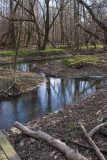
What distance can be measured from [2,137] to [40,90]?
7.26m

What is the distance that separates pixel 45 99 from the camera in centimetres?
1027

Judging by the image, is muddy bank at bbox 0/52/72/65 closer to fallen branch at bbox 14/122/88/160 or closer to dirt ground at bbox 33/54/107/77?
dirt ground at bbox 33/54/107/77

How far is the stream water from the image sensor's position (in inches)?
319

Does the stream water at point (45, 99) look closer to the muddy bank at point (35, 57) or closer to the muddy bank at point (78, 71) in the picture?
the muddy bank at point (78, 71)

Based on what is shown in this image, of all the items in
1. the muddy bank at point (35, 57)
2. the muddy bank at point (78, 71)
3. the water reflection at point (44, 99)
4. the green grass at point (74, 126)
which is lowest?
the water reflection at point (44, 99)

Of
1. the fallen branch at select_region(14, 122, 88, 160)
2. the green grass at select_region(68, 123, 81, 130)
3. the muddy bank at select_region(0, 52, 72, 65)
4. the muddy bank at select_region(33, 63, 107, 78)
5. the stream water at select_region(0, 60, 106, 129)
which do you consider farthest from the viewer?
the muddy bank at select_region(0, 52, 72, 65)

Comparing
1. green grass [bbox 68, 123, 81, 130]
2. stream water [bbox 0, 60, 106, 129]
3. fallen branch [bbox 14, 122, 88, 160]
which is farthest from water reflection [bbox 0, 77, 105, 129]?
green grass [bbox 68, 123, 81, 130]

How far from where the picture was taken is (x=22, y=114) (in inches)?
325

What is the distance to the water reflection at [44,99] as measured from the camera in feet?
26.6

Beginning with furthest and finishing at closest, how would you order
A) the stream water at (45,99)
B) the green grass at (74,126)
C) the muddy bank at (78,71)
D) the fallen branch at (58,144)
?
the muddy bank at (78,71), the stream water at (45,99), the green grass at (74,126), the fallen branch at (58,144)

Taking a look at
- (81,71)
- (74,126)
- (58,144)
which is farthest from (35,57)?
(58,144)

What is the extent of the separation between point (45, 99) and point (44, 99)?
0.17ft

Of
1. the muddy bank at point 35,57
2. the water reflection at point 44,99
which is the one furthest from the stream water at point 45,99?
the muddy bank at point 35,57

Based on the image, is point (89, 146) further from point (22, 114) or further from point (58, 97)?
point (58, 97)
